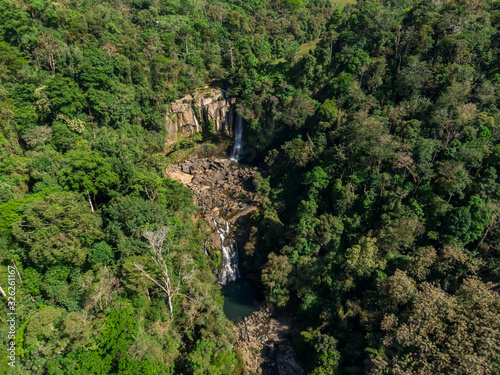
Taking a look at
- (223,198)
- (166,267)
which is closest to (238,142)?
(223,198)

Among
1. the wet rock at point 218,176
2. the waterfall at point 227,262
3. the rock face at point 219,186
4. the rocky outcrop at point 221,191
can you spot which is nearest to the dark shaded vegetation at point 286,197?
the waterfall at point 227,262

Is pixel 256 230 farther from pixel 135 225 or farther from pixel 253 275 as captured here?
pixel 135 225

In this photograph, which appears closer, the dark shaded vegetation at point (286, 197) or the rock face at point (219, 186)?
the dark shaded vegetation at point (286, 197)

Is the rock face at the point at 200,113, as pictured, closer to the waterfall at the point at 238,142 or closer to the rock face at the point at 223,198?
the waterfall at the point at 238,142

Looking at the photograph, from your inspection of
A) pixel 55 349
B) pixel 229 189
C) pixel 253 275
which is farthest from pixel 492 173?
pixel 55 349

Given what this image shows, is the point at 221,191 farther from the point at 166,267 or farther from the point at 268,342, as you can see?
the point at 268,342

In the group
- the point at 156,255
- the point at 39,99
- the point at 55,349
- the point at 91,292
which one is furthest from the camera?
the point at 39,99

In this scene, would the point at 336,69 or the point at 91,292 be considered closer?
the point at 91,292
